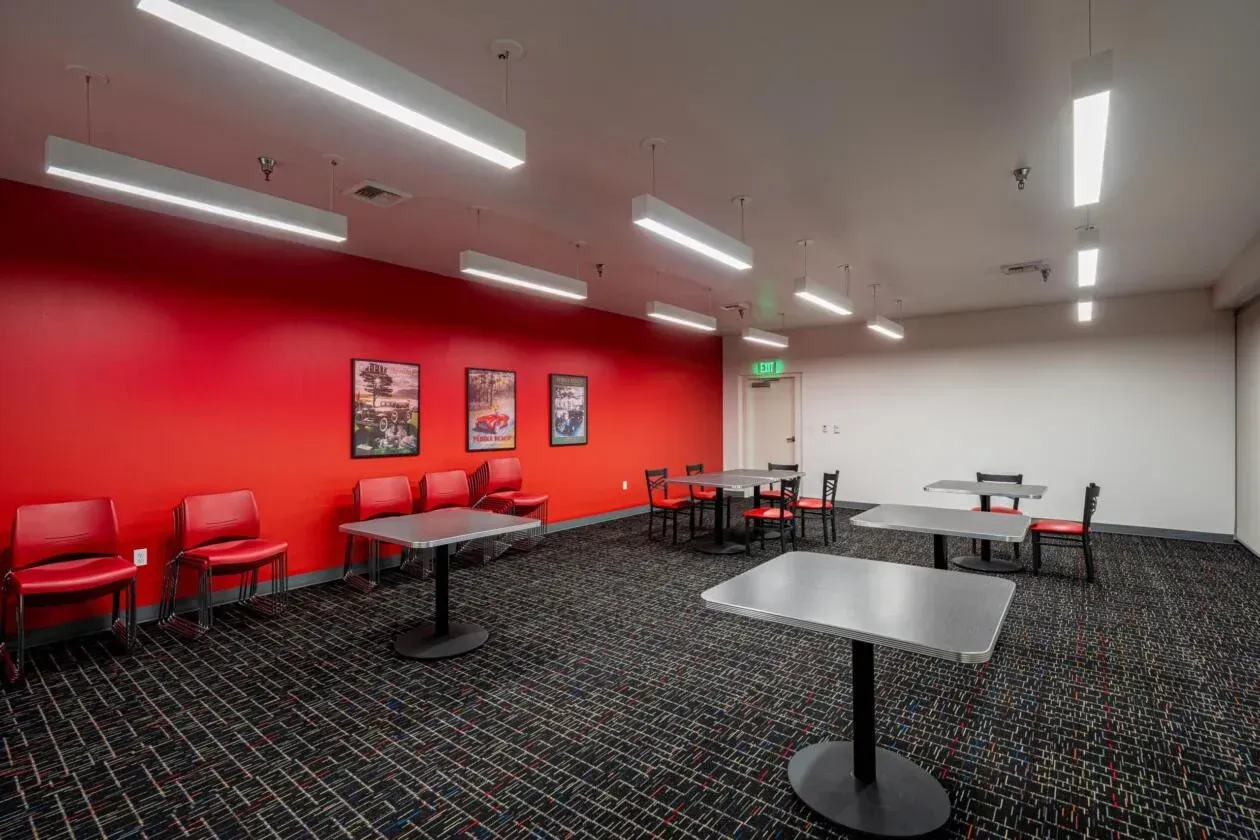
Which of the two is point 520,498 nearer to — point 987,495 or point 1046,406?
point 987,495

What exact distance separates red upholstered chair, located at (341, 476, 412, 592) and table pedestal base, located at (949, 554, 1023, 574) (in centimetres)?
545

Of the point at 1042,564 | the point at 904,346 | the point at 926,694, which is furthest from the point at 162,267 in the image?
the point at 904,346

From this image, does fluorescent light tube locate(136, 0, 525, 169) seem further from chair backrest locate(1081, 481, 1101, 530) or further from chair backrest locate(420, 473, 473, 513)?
chair backrest locate(1081, 481, 1101, 530)

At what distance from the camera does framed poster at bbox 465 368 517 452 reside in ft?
21.9

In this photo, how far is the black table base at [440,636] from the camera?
367 centimetres

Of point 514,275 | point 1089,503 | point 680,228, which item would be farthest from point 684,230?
point 1089,503

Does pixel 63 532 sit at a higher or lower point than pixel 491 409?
lower

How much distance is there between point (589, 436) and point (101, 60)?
6197 millimetres

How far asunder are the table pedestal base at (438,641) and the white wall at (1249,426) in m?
7.74

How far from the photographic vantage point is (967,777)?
8.00ft

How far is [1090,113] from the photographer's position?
6.46ft

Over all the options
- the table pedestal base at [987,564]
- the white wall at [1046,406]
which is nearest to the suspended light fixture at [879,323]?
the white wall at [1046,406]

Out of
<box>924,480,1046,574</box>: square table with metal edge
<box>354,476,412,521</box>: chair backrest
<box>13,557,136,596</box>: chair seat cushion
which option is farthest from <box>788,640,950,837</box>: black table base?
<box>354,476,412,521</box>: chair backrest

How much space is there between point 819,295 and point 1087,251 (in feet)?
6.53
